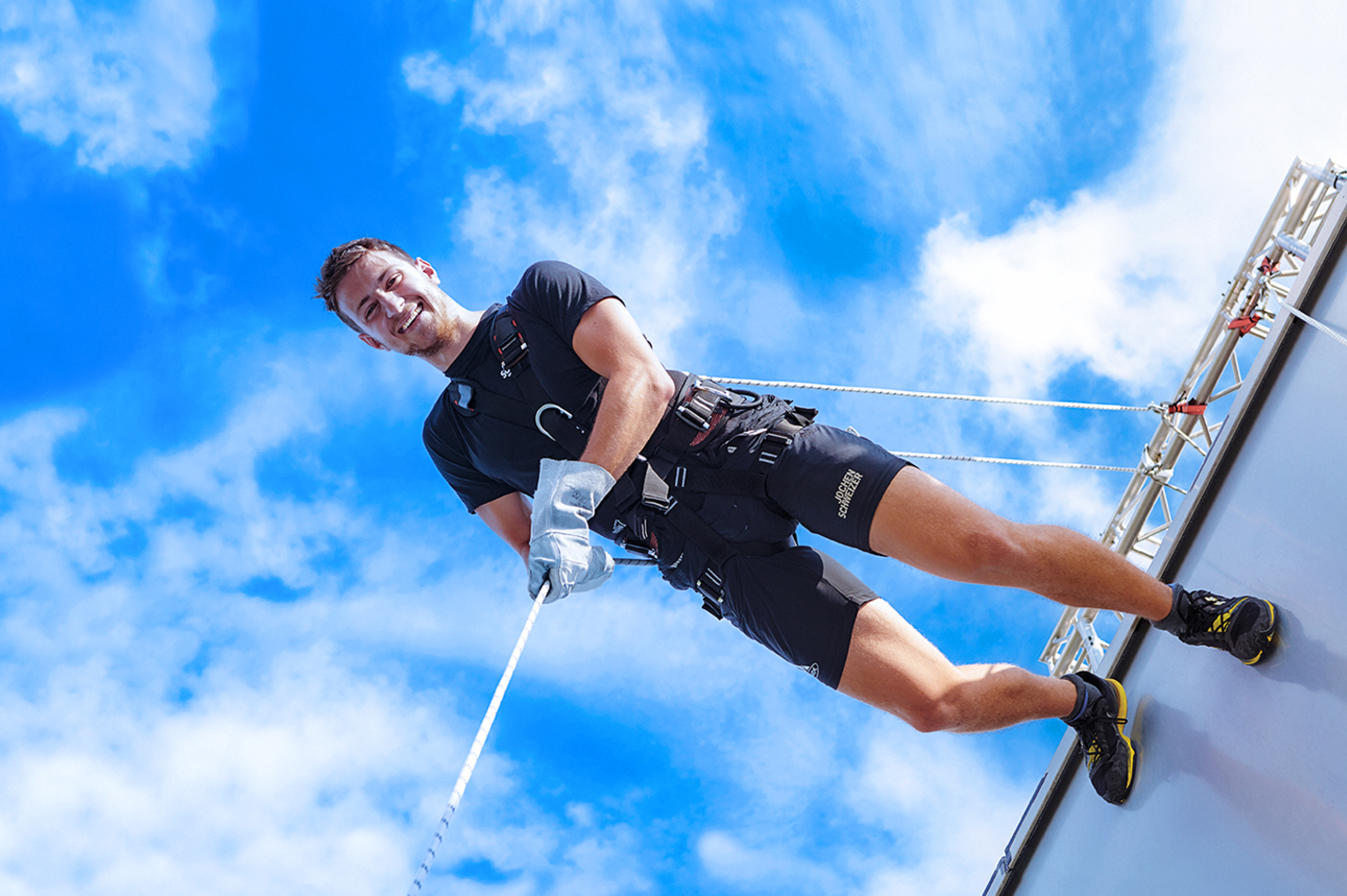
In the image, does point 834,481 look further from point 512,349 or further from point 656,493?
point 512,349

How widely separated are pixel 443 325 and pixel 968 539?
5.93 feet

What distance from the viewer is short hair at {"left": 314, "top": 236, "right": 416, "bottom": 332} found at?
300 centimetres

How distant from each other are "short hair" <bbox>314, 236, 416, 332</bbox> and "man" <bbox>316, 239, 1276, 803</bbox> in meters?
0.04

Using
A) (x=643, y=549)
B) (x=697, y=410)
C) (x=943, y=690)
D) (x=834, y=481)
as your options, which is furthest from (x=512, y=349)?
(x=943, y=690)

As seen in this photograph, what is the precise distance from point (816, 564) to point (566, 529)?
2.51ft

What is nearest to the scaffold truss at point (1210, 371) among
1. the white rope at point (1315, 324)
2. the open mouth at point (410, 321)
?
the white rope at point (1315, 324)

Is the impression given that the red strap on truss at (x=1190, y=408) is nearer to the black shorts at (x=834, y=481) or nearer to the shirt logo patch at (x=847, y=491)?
the black shorts at (x=834, y=481)

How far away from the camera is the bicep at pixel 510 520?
3.18 m

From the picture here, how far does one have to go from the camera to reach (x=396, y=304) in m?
2.90

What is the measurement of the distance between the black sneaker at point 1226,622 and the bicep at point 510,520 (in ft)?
6.79

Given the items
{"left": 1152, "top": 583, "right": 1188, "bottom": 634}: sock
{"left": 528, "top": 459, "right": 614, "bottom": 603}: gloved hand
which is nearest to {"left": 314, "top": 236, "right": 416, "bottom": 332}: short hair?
Answer: {"left": 528, "top": 459, "right": 614, "bottom": 603}: gloved hand

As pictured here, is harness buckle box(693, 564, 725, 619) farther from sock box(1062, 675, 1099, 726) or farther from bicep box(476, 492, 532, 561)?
sock box(1062, 675, 1099, 726)

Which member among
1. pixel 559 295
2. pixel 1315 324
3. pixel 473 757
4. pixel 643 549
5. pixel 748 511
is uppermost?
pixel 1315 324

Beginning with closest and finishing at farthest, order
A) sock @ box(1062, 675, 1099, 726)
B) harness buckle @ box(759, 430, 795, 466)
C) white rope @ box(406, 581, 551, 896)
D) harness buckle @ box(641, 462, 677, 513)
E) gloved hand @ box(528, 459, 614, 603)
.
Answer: white rope @ box(406, 581, 551, 896) < gloved hand @ box(528, 459, 614, 603) < harness buckle @ box(759, 430, 795, 466) < harness buckle @ box(641, 462, 677, 513) < sock @ box(1062, 675, 1099, 726)
